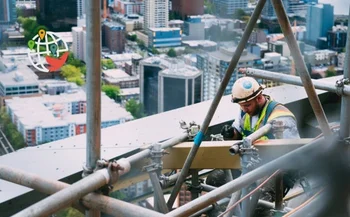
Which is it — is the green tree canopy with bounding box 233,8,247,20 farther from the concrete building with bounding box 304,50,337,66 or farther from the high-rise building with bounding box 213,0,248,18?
the concrete building with bounding box 304,50,337,66

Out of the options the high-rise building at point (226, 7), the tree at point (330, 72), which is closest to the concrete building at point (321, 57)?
the tree at point (330, 72)

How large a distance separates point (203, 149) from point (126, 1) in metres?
7.27

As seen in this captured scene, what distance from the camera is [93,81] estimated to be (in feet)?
Answer: 4.33

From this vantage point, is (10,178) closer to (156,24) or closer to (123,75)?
(156,24)

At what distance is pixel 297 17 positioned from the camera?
4004 mm

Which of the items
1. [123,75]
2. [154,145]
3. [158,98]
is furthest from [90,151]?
[123,75]

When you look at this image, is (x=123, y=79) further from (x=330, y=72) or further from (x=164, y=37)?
(x=330, y=72)

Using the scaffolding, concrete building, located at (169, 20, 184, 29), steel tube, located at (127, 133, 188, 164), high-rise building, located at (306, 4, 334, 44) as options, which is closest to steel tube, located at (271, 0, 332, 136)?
the scaffolding

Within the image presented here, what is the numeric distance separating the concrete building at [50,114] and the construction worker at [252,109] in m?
4.17

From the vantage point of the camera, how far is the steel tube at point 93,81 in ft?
4.24

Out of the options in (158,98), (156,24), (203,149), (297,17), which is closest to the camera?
(203,149)

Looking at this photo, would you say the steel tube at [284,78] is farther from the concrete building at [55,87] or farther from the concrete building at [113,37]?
the concrete building at [55,87]

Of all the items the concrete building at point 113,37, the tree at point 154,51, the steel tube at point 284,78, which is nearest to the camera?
the steel tube at point 284,78

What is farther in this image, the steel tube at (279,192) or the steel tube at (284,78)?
the steel tube at (284,78)
